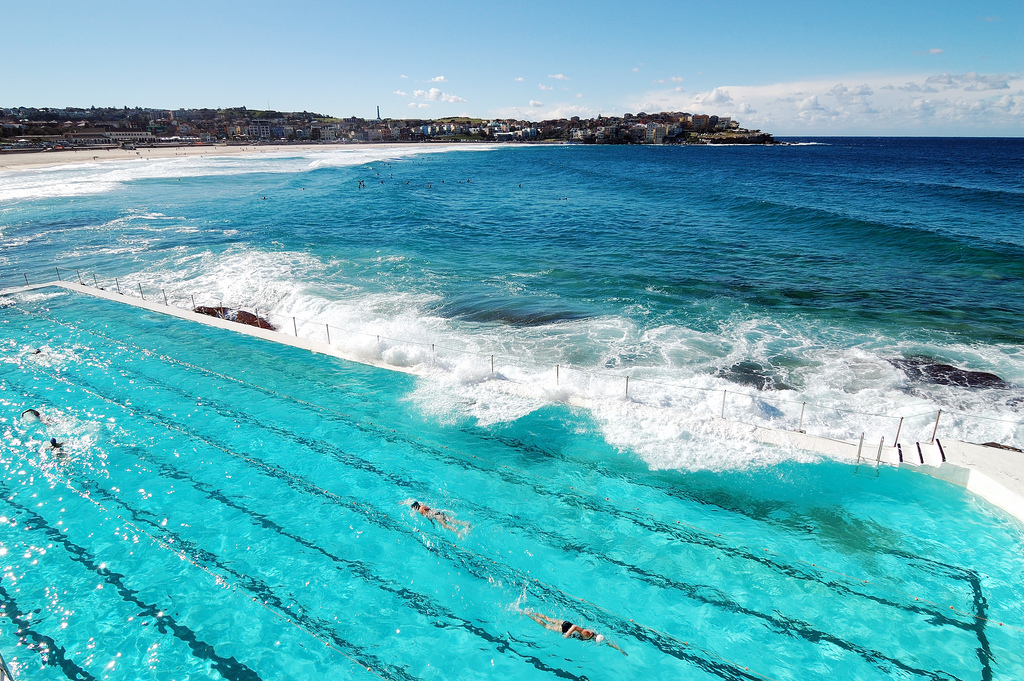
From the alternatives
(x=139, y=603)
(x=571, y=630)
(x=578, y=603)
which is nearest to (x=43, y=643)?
(x=139, y=603)

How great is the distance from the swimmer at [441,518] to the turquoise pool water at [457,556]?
159 mm

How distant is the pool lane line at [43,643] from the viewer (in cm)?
805

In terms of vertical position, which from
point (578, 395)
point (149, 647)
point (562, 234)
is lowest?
point (149, 647)

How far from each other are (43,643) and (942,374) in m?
24.2

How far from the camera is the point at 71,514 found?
11.3 metres

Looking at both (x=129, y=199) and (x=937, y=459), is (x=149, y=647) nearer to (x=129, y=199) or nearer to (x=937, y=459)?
(x=937, y=459)

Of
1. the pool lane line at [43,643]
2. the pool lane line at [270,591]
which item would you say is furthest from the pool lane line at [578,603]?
the pool lane line at [43,643]

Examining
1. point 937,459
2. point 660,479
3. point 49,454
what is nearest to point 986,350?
point 937,459

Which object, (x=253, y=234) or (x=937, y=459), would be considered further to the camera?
(x=253, y=234)

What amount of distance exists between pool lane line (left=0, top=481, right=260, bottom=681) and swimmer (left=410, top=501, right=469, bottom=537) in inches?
161

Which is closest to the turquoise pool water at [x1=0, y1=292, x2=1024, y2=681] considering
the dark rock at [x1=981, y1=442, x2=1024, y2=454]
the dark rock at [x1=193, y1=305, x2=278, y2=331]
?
the dark rock at [x1=981, y1=442, x2=1024, y2=454]

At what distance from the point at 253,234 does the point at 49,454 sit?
96.6ft

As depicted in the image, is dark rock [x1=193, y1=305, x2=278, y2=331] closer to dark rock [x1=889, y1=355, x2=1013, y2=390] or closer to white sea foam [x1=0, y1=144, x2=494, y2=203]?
dark rock [x1=889, y1=355, x2=1013, y2=390]

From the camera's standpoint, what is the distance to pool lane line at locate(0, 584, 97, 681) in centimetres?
805
